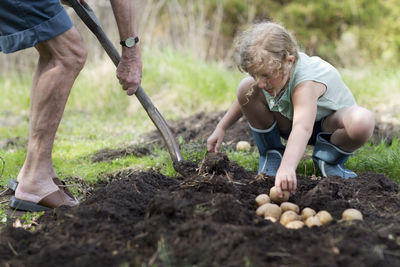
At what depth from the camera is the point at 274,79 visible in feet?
9.03

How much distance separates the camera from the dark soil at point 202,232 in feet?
5.57

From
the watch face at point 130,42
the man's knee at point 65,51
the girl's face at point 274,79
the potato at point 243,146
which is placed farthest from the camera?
the potato at point 243,146

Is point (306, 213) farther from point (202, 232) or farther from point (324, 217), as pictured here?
point (202, 232)

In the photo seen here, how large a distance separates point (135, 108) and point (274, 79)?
12.6 ft

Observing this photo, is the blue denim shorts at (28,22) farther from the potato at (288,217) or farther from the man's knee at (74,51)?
the potato at (288,217)

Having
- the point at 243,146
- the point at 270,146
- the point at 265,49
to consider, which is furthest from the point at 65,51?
the point at 243,146

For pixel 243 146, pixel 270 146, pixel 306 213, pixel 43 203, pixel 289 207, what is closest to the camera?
pixel 306 213

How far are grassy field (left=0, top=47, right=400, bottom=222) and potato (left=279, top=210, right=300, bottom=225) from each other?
1.31m

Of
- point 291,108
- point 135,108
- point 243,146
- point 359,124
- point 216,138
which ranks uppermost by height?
point 291,108

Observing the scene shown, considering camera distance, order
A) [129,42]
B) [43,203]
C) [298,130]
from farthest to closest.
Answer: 1. [129,42]
2. [43,203]
3. [298,130]

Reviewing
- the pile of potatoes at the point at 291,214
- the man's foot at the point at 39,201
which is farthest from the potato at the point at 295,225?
the man's foot at the point at 39,201

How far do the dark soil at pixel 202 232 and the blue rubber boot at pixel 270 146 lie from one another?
29.0 inches

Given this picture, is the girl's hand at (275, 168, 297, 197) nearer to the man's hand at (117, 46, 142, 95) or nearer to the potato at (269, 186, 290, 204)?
the potato at (269, 186, 290, 204)

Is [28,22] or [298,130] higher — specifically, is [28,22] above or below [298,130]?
above
